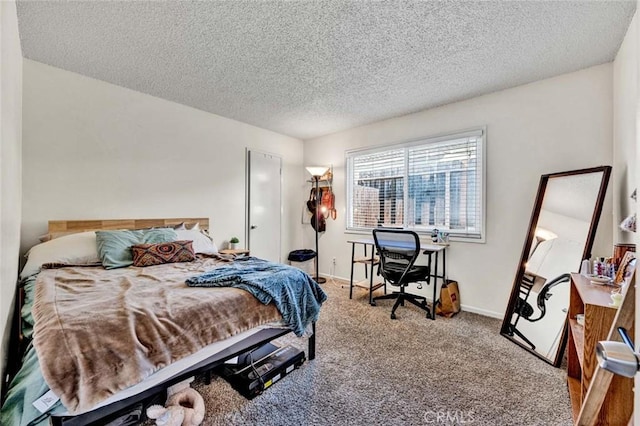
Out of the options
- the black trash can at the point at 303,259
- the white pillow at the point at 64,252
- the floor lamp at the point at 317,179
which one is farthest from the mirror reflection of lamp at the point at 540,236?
the white pillow at the point at 64,252

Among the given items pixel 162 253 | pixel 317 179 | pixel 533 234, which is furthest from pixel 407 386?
pixel 317 179

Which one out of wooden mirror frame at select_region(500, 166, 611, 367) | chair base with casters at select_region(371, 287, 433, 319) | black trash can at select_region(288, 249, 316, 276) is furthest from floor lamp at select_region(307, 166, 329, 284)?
wooden mirror frame at select_region(500, 166, 611, 367)

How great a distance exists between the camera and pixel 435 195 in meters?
3.60

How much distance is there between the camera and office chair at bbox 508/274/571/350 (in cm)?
237

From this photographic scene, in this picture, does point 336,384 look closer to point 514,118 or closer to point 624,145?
point 624,145

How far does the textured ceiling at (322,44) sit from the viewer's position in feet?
6.08

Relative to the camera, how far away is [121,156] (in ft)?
9.95

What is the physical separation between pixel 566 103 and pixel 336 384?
10.7 ft

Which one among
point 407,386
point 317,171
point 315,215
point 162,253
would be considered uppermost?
point 317,171

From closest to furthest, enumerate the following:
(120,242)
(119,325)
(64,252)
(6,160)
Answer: (119,325), (6,160), (64,252), (120,242)

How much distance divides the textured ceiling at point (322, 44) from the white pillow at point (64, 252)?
1.61 metres

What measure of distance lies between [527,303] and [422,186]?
68.7 inches

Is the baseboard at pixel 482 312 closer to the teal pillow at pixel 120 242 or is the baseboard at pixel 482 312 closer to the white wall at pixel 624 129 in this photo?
the white wall at pixel 624 129

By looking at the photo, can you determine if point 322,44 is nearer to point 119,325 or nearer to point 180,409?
point 119,325
